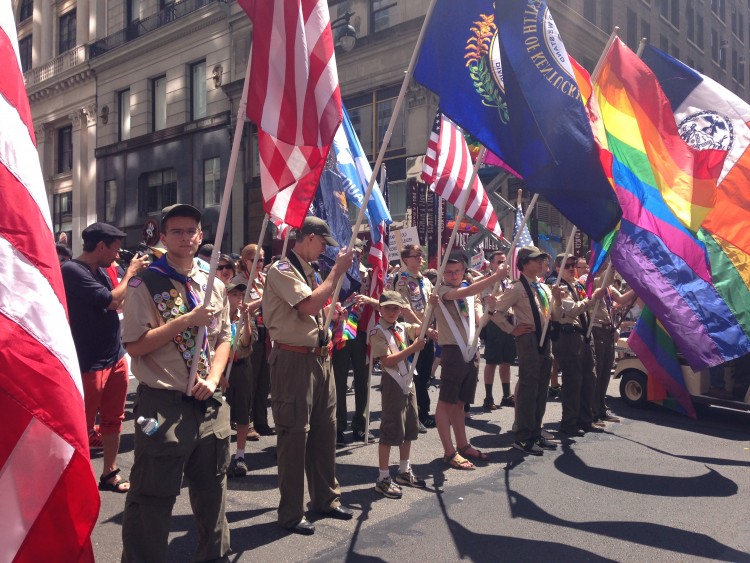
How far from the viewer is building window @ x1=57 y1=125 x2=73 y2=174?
35.0 m

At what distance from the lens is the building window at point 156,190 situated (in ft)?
95.9

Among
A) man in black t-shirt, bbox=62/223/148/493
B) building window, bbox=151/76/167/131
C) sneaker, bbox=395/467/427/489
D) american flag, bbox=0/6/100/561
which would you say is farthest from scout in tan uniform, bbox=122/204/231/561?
building window, bbox=151/76/167/131

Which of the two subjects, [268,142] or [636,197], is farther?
[636,197]

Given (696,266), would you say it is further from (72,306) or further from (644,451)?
(72,306)

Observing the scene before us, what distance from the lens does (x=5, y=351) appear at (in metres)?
1.97

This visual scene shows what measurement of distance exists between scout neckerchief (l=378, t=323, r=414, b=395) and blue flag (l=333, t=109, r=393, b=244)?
1.39 meters

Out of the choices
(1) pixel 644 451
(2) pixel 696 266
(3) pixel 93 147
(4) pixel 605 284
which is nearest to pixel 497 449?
(1) pixel 644 451

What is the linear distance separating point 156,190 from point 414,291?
2516 cm

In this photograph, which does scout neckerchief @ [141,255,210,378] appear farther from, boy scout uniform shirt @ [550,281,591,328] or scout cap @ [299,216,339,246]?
boy scout uniform shirt @ [550,281,591,328]

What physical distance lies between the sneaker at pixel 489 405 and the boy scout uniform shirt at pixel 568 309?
76.8 inches

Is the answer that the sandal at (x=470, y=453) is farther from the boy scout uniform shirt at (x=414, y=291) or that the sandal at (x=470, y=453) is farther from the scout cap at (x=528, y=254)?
the scout cap at (x=528, y=254)

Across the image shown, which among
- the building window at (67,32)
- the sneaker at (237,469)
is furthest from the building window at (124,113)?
the sneaker at (237,469)

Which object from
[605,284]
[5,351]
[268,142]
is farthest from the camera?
[605,284]

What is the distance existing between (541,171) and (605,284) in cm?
268
